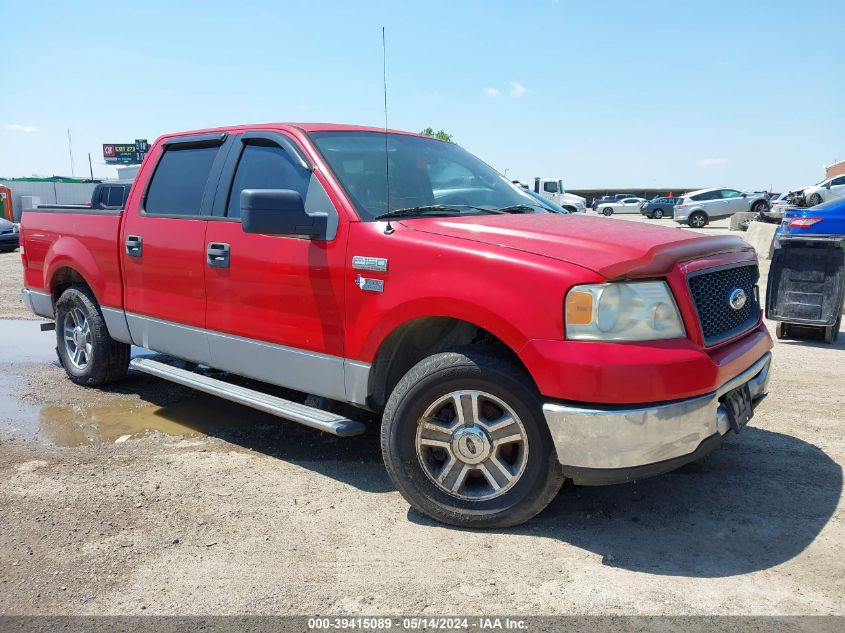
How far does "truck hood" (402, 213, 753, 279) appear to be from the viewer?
288 cm

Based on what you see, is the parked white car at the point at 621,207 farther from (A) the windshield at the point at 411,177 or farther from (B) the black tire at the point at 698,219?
(A) the windshield at the point at 411,177

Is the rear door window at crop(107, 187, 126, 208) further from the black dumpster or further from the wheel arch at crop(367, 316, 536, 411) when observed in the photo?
the black dumpster

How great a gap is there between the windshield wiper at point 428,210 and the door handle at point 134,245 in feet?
6.92

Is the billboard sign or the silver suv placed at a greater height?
the billboard sign

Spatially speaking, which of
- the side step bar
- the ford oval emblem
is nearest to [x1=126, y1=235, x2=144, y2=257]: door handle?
the side step bar

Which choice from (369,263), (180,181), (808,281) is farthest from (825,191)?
(369,263)

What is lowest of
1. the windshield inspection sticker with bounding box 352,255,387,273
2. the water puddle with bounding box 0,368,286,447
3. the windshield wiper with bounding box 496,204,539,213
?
the water puddle with bounding box 0,368,286,447

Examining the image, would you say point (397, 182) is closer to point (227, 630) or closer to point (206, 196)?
point (206, 196)

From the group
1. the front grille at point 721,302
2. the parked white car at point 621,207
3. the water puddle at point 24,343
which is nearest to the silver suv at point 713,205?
the parked white car at point 621,207

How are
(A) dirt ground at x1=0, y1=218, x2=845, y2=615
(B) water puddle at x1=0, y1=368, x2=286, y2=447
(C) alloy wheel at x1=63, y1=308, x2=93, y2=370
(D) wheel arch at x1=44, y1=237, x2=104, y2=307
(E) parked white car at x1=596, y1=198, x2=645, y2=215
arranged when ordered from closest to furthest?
(A) dirt ground at x1=0, y1=218, x2=845, y2=615 → (B) water puddle at x1=0, y1=368, x2=286, y2=447 → (D) wheel arch at x1=44, y1=237, x2=104, y2=307 → (C) alloy wheel at x1=63, y1=308, x2=93, y2=370 → (E) parked white car at x1=596, y1=198, x2=645, y2=215

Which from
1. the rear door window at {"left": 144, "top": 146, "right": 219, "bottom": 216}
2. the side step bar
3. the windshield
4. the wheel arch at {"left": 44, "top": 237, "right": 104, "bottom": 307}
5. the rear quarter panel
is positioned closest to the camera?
the side step bar

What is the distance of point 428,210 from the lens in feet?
12.3

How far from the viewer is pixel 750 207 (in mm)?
34250

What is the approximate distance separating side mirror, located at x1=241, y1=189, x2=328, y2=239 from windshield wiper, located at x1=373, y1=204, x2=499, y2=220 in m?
0.40
